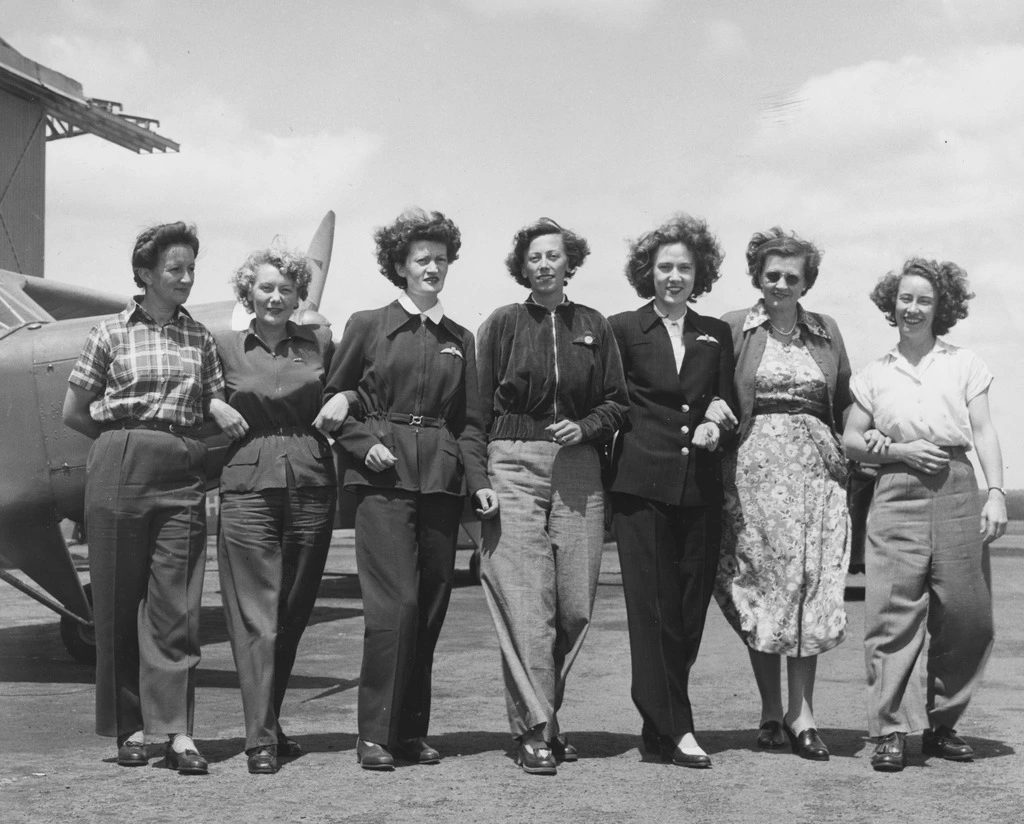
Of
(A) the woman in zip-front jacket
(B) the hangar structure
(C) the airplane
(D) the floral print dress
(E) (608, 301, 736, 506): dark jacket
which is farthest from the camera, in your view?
(B) the hangar structure

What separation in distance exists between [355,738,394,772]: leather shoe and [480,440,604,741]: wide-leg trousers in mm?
453

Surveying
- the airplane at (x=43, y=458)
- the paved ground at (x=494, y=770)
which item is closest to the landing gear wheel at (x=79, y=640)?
the airplane at (x=43, y=458)

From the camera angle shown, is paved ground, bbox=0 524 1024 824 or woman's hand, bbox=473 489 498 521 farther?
woman's hand, bbox=473 489 498 521

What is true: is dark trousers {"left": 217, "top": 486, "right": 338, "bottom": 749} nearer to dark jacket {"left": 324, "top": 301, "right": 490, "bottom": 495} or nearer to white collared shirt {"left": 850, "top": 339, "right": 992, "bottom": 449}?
dark jacket {"left": 324, "top": 301, "right": 490, "bottom": 495}

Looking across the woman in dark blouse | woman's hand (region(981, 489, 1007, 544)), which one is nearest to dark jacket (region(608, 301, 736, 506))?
woman's hand (region(981, 489, 1007, 544))

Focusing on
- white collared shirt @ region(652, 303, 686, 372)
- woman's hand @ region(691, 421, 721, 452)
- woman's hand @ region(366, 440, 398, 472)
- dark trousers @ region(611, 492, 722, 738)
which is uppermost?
white collared shirt @ region(652, 303, 686, 372)

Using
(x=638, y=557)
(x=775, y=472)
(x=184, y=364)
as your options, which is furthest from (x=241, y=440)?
(x=775, y=472)

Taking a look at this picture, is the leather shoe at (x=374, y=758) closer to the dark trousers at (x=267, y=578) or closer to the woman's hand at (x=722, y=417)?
the dark trousers at (x=267, y=578)

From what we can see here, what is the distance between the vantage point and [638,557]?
4.43 meters

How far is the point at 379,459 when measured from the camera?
421 centimetres

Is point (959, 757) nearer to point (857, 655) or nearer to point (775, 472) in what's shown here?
point (775, 472)

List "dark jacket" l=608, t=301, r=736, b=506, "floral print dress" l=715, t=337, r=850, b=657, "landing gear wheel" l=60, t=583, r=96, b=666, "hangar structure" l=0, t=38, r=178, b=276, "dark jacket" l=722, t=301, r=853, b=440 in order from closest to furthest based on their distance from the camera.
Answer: "dark jacket" l=608, t=301, r=736, b=506 → "floral print dress" l=715, t=337, r=850, b=657 → "dark jacket" l=722, t=301, r=853, b=440 → "landing gear wheel" l=60, t=583, r=96, b=666 → "hangar structure" l=0, t=38, r=178, b=276

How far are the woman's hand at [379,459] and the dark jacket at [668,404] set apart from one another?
845mm

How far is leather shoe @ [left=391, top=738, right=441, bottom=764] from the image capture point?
4331mm
